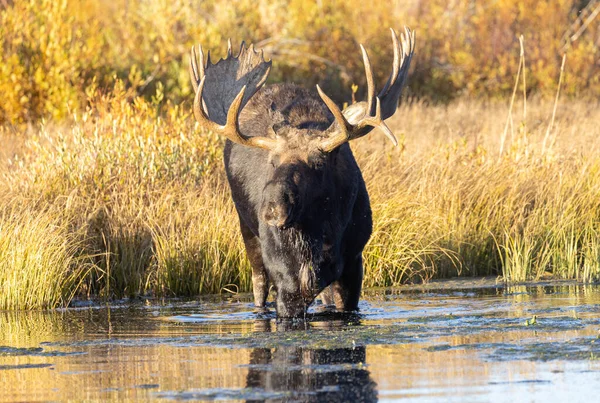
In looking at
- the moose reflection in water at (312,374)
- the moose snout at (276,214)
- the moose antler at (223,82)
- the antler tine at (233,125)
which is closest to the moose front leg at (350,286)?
the antler tine at (233,125)

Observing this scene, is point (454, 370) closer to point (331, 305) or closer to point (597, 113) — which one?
point (331, 305)

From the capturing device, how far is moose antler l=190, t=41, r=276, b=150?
9766 mm

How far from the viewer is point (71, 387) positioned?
634 centimetres

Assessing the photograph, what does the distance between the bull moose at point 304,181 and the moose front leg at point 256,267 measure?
109 millimetres

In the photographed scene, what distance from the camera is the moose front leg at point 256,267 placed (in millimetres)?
10570

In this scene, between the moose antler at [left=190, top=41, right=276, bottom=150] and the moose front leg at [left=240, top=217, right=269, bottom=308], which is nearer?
the moose antler at [left=190, top=41, right=276, bottom=150]

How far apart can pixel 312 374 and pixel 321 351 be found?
0.89 meters

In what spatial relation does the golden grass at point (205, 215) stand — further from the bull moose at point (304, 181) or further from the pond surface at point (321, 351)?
the bull moose at point (304, 181)

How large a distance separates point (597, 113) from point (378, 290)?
9286 millimetres

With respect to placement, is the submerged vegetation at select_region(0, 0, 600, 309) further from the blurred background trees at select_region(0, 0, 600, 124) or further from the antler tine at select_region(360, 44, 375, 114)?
the antler tine at select_region(360, 44, 375, 114)

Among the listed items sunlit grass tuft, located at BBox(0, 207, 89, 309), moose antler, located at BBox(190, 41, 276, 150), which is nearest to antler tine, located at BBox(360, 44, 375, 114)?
moose antler, located at BBox(190, 41, 276, 150)

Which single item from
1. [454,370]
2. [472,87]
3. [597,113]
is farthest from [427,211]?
[472,87]

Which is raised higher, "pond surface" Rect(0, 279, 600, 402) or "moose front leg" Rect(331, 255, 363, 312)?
"moose front leg" Rect(331, 255, 363, 312)

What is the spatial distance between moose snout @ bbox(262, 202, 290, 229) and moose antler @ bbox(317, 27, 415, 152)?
796mm
